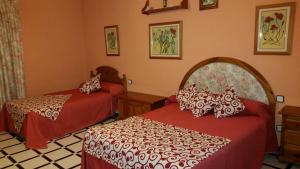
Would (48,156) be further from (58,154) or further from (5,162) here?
(5,162)

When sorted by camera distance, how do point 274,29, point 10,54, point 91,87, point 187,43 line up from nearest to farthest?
point 274,29 → point 187,43 → point 10,54 → point 91,87

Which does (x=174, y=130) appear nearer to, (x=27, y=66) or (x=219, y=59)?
(x=219, y=59)

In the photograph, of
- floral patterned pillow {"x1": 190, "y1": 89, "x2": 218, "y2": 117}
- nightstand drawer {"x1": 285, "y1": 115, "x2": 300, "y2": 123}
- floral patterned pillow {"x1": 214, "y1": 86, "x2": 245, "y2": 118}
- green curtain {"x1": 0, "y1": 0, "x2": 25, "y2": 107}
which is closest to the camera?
nightstand drawer {"x1": 285, "y1": 115, "x2": 300, "y2": 123}

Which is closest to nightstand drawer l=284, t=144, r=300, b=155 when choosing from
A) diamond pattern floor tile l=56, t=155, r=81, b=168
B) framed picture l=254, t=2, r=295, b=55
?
framed picture l=254, t=2, r=295, b=55

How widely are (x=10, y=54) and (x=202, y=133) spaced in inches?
146

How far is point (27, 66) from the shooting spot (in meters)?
4.61

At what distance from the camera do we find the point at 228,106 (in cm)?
288

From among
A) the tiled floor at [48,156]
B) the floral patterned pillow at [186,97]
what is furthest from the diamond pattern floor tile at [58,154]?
the floral patterned pillow at [186,97]

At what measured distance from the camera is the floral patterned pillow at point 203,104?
2979 millimetres

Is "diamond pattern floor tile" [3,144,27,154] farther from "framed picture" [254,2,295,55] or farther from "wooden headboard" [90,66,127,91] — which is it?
"framed picture" [254,2,295,55]

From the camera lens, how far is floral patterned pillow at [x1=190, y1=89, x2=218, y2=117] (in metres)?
2.98

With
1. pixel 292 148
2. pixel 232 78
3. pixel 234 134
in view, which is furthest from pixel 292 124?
pixel 232 78

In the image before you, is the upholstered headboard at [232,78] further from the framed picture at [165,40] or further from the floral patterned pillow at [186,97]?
the framed picture at [165,40]

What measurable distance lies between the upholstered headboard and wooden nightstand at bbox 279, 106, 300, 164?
0.31m
